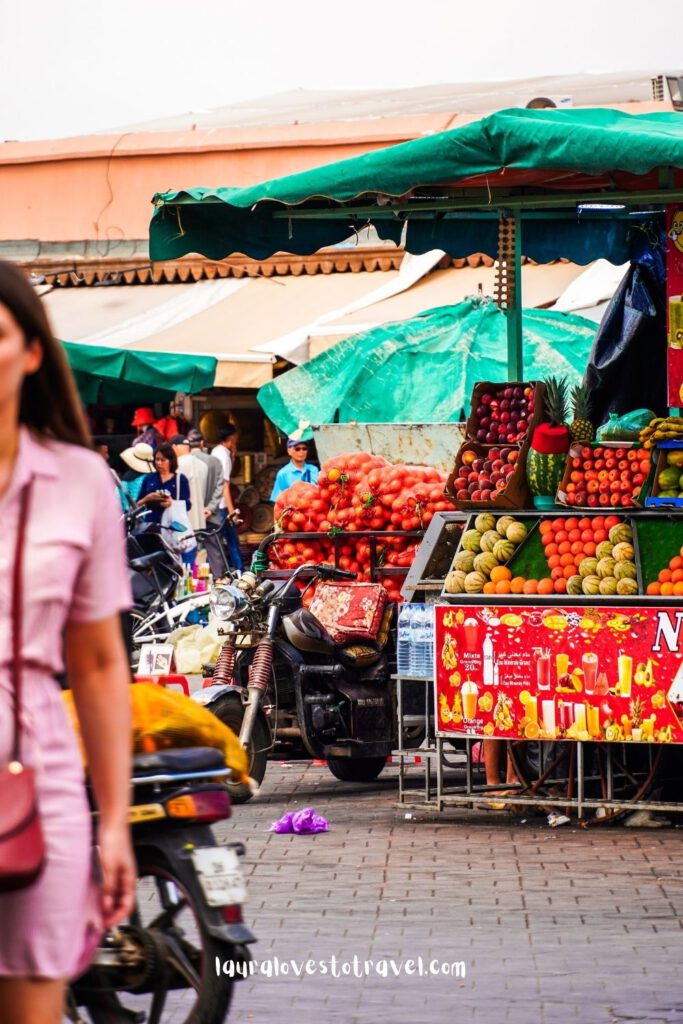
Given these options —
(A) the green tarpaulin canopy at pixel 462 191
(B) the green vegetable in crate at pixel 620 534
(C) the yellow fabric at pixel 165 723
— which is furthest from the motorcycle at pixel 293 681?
(C) the yellow fabric at pixel 165 723

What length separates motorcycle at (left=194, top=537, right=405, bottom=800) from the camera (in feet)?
30.3

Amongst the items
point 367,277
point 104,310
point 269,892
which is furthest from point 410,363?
point 269,892

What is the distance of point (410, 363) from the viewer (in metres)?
17.8

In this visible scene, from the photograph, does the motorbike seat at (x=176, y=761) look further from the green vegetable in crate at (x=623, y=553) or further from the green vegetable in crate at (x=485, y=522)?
the green vegetable in crate at (x=485, y=522)

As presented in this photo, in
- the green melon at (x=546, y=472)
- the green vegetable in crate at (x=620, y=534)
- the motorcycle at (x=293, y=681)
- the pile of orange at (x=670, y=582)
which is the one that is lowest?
the motorcycle at (x=293, y=681)

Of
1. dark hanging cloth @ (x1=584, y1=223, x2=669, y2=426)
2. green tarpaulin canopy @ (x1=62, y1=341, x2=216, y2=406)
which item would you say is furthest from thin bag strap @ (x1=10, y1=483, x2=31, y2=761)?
green tarpaulin canopy @ (x1=62, y1=341, x2=216, y2=406)

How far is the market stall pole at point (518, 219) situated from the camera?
8.21m

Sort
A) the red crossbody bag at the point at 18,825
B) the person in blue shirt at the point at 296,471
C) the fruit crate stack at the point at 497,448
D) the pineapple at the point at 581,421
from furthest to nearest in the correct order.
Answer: the person in blue shirt at the point at 296,471, the pineapple at the point at 581,421, the fruit crate stack at the point at 497,448, the red crossbody bag at the point at 18,825

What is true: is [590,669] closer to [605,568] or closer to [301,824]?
[605,568]

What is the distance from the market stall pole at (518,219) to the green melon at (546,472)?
0.58 ft

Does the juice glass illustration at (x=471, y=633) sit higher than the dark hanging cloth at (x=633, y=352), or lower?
lower

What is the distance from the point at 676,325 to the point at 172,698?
18.8ft

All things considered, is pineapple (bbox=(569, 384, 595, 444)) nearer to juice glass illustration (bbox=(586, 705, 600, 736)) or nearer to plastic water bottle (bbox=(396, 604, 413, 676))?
plastic water bottle (bbox=(396, 604, 413, 676))

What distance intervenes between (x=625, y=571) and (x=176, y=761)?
14.4ft
